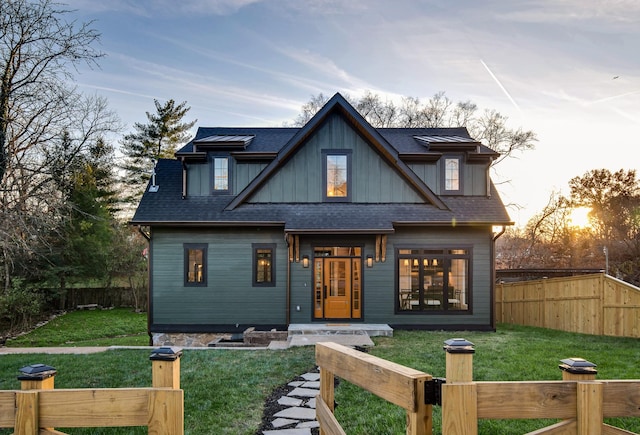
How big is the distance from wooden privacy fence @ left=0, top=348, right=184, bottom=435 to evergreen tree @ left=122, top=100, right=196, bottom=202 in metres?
31.7

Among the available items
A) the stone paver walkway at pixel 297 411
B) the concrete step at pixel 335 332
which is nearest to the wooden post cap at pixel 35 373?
the stone paver walkway at pixel 297 411

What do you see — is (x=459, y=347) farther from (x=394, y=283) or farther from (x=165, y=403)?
(x=394, y=283)

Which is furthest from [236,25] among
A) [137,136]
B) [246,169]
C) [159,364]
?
[137,136]

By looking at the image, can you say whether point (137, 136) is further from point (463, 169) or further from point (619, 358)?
point (619, 358)

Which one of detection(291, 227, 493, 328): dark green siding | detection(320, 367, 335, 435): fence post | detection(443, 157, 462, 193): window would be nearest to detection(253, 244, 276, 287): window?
detection(291, 227, 493, 328): dark green siding

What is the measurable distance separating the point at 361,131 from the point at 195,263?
20.0 ft

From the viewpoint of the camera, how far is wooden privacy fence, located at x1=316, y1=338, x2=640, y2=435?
1894mm

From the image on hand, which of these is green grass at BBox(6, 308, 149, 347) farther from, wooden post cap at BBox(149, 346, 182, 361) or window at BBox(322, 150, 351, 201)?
wooden post cap at BBox(149, 346, 182, 361)

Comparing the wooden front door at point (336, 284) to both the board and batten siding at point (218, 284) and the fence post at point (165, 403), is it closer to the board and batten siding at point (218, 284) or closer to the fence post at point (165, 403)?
the board and batten siding at point (218, 284)

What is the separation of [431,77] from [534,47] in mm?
8922

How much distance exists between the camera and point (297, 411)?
17.3 ft

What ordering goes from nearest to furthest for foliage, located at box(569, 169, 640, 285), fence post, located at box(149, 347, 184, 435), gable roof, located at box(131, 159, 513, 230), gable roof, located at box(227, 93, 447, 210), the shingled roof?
1. fence post, located at box(149, 347, 184, 435)
2. gable roof, located at box(131, 159, 513, 230)
3. the shingled roof
4. gable roof, located at box(227, 93, 447, 210)
5. foliage, located at box(569, 169, 640, 285)

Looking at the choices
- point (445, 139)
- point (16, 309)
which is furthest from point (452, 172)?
point (16, 309)

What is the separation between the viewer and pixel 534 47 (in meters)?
13.9
